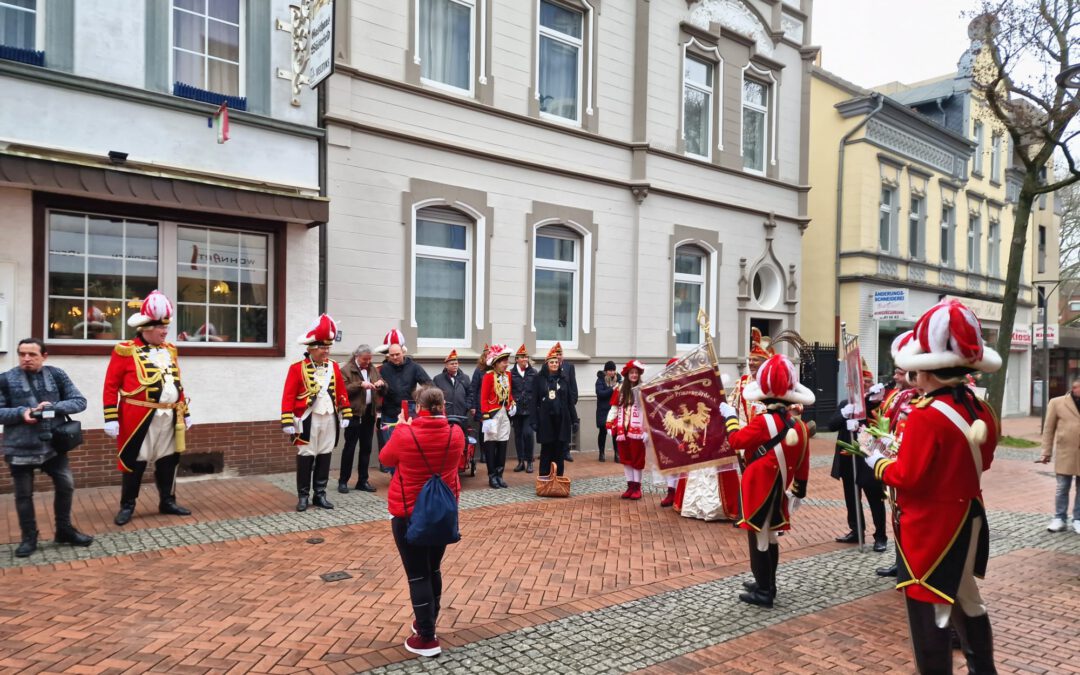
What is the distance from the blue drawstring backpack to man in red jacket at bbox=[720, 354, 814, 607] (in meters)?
2.16

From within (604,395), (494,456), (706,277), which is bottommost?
(494,456)

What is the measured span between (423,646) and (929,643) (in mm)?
2736

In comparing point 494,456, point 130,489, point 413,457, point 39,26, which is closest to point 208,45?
point 39,26

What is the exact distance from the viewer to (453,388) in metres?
9.69

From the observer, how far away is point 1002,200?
27812 millimetres

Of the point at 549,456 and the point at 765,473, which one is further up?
the point at 765,473

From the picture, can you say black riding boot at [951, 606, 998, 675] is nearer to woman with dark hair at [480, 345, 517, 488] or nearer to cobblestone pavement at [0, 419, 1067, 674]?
cobblestone pavement at [0, 419, 1067, 674]

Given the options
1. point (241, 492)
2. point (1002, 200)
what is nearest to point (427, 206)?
point (241, 492)

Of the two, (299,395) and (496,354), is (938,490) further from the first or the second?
(496,354)

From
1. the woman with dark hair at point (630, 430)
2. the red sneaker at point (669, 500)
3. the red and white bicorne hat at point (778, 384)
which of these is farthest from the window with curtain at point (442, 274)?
the red and white bicorne hat at point (778, 384)

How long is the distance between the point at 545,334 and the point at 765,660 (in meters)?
9.40

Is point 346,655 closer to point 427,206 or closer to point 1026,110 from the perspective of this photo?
point 427,206

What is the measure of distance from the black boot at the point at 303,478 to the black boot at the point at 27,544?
2.43m

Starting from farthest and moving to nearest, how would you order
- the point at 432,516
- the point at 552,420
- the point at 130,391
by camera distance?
the point at 552,420, the point at 130,391, the point at 432,516
